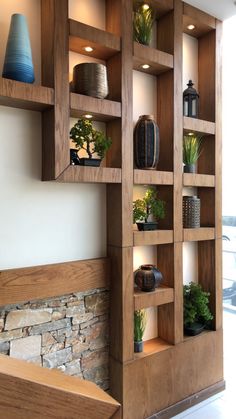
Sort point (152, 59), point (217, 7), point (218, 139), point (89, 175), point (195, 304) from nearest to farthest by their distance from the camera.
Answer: point (89, 175)
point (152, 59)
point (217, 7)
point (195, 304)
point (218, 139)

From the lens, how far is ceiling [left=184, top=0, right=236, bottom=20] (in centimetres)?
271

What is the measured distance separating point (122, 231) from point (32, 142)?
864 mm

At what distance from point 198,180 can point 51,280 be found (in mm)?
1525

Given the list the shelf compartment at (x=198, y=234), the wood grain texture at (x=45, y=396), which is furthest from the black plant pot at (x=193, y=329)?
the wood grain texture at (x=45, y=396)

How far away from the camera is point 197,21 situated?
2.82 m

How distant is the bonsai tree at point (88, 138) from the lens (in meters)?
2.20

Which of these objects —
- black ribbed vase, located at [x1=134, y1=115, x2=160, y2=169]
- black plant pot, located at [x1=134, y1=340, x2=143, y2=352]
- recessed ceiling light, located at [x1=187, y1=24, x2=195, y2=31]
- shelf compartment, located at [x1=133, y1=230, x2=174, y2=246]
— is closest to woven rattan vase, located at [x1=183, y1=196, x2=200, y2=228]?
shelf compartment, located at [x1=133, y1=230, x2=174, y2=246]

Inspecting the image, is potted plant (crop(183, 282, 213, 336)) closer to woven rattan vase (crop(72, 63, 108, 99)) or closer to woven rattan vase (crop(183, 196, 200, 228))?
woven rattan vase (crop(183, 196, 200, 228))

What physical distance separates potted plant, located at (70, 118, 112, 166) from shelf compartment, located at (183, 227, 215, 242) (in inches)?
39.9

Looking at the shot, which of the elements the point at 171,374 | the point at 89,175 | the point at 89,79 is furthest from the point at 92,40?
the point at 171,374

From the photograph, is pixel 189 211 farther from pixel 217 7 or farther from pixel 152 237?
pixel 217 7

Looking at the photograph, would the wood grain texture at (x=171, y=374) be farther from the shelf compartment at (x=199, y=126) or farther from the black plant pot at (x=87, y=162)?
the shelf compartment at (x=199, y=126)

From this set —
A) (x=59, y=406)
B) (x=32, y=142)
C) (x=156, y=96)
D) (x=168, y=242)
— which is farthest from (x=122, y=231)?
(x=59, y=406)

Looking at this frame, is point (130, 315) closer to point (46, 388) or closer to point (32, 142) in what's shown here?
point (32, 142)
